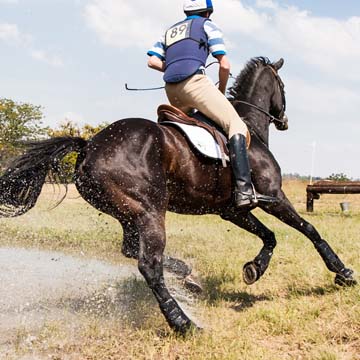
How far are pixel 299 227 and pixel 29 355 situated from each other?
3.31 m

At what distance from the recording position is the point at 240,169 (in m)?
5.58

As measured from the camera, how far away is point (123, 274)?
7.68 metres

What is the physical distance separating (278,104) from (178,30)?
87.0 inches

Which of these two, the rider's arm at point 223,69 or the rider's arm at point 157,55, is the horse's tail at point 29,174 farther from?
the rider's arm at point 223,69

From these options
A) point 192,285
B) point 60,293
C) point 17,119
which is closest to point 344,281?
point 192,285

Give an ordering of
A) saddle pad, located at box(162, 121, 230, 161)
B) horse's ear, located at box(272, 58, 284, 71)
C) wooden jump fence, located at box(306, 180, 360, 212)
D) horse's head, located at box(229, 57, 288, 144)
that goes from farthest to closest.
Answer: wooden jump fence, located at box(306, 180, 360, 212)
horse's ear, located at box(272, 58, 284, 71)
horse's head, located at box(229, 57, 288, 144)
saddle pad, located at box(162, 121, 230, 161)

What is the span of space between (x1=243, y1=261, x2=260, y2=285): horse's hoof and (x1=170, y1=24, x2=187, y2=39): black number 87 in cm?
268

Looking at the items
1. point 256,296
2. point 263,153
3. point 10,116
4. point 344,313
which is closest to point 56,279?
point 256,296

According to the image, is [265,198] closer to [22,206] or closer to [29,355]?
[22,206]

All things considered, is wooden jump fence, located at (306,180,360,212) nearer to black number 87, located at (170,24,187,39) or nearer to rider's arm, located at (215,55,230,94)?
rider's arm, located at (215,55,230,94)

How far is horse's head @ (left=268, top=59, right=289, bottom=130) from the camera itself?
23.8ft

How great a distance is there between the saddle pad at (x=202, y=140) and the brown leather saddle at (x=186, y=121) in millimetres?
47

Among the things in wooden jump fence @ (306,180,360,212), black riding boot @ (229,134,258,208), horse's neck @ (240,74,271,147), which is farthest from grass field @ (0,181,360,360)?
wooden jump fence @ (306,180,360,212)

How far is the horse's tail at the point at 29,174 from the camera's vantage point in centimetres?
525
